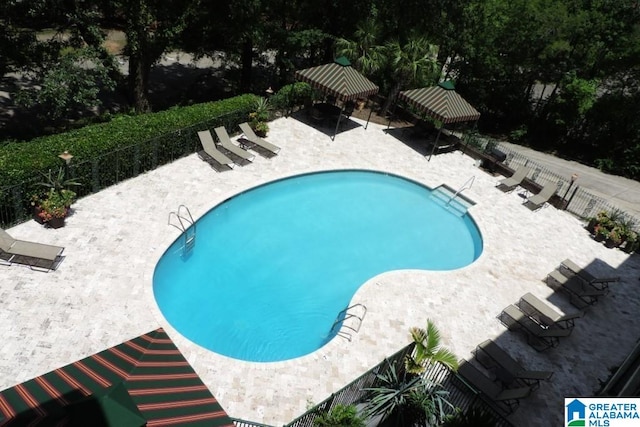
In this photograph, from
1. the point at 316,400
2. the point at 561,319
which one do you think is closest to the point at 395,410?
the point at 316,400

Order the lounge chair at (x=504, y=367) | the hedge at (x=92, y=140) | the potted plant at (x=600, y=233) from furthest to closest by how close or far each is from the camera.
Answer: the potted plant at (x=600, y=233) → the hedge at (x=92, y=140) → the lounge chair at (x=504, y=367)

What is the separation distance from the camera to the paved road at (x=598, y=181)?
28772 millimetres

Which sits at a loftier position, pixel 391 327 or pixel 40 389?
pixel 40 389

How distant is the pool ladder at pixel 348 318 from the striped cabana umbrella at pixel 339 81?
12.9m

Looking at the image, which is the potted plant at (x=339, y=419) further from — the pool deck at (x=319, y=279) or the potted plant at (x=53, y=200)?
the potted plant at (x=53, y=200)

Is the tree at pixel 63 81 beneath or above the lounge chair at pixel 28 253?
above

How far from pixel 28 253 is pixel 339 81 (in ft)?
56.0

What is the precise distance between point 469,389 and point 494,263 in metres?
7.63

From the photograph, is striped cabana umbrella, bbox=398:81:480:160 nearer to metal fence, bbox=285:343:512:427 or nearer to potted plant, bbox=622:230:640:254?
potted plant, bbox=622:230:640:254

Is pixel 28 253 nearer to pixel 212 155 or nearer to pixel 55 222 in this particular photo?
pixel 55 222

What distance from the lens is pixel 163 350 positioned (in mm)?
10000

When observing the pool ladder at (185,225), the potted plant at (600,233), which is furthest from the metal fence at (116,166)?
the potted plant at (600,233)

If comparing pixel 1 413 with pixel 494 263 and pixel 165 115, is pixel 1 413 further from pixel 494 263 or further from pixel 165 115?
pixel 494 263

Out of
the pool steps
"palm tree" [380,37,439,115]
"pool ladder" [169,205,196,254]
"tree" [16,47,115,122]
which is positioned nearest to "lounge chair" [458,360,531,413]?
"pool ladder" [169,205,196,254]
